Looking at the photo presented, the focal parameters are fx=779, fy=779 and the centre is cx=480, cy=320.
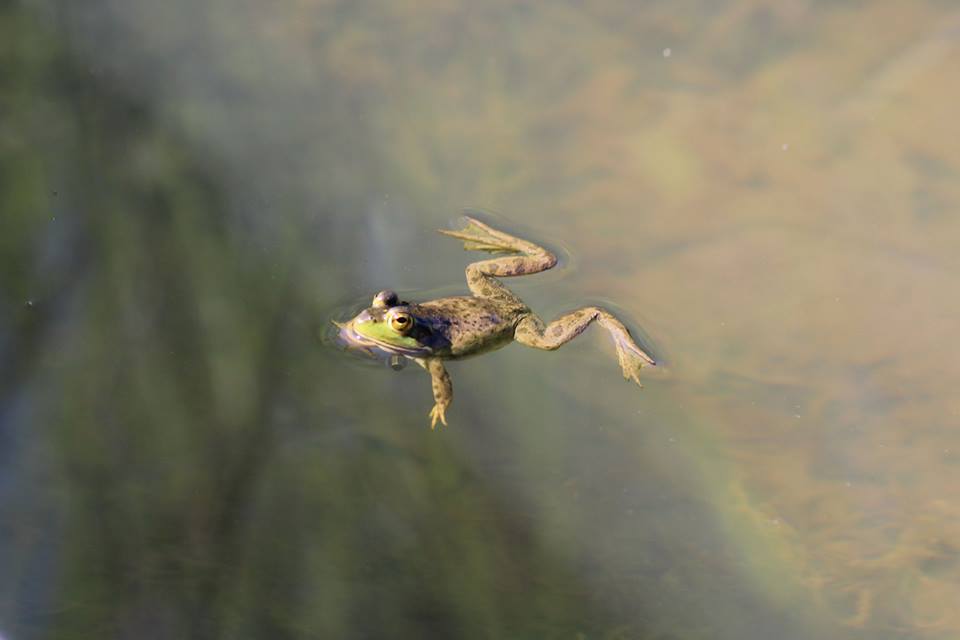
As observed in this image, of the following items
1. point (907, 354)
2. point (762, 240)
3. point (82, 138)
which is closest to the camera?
point (907, 354)

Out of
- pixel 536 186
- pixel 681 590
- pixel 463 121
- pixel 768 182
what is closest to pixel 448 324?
pixel 536 186

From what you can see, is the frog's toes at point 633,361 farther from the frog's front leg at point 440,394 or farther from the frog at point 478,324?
the frog's front leg at point 440,394

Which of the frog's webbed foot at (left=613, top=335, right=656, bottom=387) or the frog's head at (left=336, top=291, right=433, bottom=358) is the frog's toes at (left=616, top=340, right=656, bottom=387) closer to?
the frog's webbed foot at (left=613, top=335, right=656, bottom=387)

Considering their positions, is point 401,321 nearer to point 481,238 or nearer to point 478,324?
point 478,324

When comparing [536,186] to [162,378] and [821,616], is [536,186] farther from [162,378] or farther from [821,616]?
[821,616]

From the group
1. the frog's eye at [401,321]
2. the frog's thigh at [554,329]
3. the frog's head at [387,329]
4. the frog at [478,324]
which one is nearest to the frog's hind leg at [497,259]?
the frog at [478,324]

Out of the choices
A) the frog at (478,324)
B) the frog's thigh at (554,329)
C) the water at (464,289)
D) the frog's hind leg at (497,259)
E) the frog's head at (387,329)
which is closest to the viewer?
the water at (464,289)

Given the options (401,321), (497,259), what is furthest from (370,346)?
(497,259)
